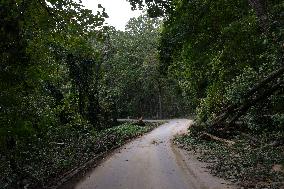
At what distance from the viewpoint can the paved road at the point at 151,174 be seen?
42.0ft

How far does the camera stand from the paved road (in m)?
12.8

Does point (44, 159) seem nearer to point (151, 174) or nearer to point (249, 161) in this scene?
point (151, 174)

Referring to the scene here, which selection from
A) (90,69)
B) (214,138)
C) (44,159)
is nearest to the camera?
(44,159)

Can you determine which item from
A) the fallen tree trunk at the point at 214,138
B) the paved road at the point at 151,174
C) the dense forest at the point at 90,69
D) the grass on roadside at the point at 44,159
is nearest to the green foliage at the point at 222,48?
the dense forest at the point at 90,69

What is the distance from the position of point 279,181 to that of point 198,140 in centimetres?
1317

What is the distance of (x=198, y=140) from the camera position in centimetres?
2438

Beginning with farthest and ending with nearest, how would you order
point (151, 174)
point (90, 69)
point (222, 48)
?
point (90, 69) < point (222, 48) < point (151, 174)

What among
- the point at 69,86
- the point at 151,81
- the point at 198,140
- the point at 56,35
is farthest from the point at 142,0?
the point at 151,81

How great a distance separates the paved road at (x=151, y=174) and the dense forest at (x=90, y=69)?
1441 mm

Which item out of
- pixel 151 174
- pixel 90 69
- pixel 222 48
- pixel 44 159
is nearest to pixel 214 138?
pixel 222 48

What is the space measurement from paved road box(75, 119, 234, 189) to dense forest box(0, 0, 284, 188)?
4.73ft

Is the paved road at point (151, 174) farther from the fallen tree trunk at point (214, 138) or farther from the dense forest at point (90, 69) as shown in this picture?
the fallen tree trunk at point (214, 138)

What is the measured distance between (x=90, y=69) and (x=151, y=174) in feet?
60.5

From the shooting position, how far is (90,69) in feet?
106
